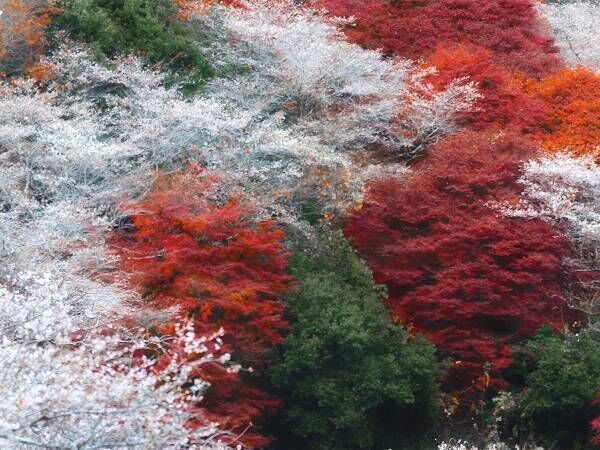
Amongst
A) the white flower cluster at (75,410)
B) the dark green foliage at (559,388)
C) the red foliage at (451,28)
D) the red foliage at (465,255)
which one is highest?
the white flower cluster at (75,410)


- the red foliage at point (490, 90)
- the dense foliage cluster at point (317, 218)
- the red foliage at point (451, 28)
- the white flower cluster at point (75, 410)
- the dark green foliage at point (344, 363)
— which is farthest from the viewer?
the red foliage at point (451, 28)

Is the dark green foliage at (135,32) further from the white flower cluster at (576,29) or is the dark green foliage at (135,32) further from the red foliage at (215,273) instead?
the white flower cluster at (576,29)

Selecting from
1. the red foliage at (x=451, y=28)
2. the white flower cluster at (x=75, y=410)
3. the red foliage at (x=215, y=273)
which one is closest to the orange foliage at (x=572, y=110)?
the red foliage at (x=451, y=28)

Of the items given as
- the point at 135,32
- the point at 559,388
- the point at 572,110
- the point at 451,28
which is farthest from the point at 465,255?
the point at 135,32

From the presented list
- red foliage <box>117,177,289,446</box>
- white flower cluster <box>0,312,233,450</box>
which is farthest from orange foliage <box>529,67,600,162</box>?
white flower cluster <box>0,312,233,450</box>

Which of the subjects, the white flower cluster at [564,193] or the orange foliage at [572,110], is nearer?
the white flower cluster at [564,193]

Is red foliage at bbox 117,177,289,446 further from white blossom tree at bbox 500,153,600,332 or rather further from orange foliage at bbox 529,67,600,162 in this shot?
orange foliage at bbox 529,67,600,162

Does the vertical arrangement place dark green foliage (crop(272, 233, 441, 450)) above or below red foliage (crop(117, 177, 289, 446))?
below
